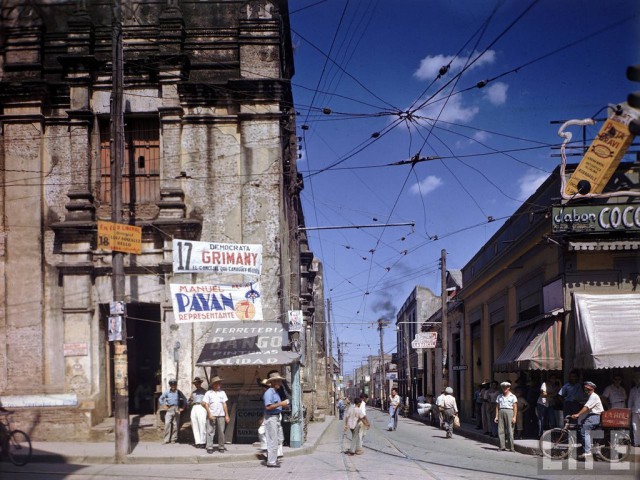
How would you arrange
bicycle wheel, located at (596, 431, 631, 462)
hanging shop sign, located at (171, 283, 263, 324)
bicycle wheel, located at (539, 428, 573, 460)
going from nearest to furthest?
1. bicycle wheel, located at (596, 431, 631, 462)
2. bicycle wheel, located at (539, 428, 573, 460)
3. hanging shop sign, located at (171, 283, 263, 324)

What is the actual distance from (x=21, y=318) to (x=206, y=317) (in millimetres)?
4734

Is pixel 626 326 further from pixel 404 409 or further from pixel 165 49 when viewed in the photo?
pixel 404 409

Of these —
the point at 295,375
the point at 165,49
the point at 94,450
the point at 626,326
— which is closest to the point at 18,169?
the point at 165,49

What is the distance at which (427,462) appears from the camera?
1503 centimetres

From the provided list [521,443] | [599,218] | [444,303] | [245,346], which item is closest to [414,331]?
[444,303]

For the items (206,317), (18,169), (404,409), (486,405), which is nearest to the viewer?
(206,317)

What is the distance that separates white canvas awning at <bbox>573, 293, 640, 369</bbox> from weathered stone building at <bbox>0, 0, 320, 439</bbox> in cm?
716

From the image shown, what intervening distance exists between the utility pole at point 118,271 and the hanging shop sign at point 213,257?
2.78 meters

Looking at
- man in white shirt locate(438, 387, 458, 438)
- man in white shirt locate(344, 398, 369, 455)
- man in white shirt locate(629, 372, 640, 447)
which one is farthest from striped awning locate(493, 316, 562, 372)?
man in white shirt locate(344, 398, 369, 455)

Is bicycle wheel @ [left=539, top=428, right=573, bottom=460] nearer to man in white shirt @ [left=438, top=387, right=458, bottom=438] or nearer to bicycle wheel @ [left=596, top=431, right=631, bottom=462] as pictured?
bicycle wheel @ [left=596, top=431, right=631, bottom=462]

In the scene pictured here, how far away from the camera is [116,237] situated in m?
14.7

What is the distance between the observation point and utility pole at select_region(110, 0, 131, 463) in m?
14.4

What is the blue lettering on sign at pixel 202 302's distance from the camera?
56.6 feet

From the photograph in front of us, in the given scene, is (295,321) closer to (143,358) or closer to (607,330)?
(143,358)
